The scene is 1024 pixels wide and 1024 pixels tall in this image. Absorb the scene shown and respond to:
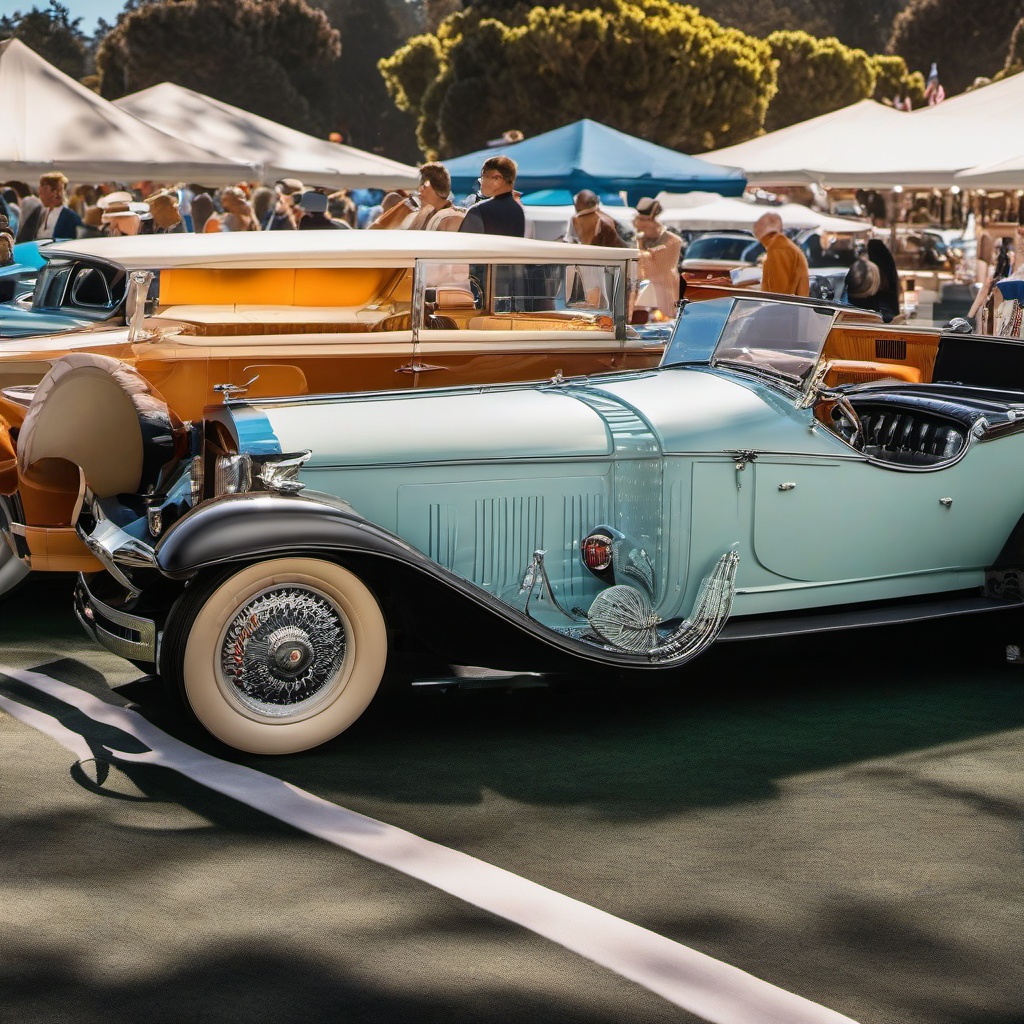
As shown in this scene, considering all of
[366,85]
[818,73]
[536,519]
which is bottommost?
[536,519]

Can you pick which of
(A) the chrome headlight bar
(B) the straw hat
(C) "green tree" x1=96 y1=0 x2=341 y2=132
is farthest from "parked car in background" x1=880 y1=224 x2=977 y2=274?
(C) "green tree" x1=96 y1=0 x2=341 y2=132

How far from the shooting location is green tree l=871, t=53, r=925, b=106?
64625mm

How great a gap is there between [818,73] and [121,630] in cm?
6265

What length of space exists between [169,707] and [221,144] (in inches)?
661

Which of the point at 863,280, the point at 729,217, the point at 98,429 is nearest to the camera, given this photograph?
the point at 98,429

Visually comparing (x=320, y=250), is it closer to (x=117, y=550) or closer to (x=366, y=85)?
(x=117, y=550)

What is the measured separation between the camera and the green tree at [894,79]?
64625 millimetres

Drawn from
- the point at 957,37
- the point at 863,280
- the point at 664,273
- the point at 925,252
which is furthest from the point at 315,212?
the point at 957,37

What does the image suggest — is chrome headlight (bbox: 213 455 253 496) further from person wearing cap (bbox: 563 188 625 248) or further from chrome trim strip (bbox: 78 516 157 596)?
person wearing cap (bbox: 563 188 625 248)

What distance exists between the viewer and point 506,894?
3.72m

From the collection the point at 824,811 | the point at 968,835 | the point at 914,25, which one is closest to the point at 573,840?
the point at 824,811

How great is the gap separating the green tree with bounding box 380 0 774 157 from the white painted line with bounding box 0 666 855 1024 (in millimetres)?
45237

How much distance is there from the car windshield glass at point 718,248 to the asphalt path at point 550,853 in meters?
18.9

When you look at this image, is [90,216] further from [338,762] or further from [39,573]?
[338,762]
